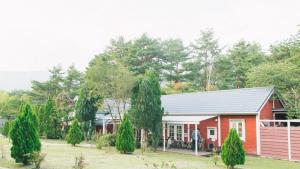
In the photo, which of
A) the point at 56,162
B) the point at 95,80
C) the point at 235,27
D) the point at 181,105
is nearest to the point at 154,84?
the point at 181,105

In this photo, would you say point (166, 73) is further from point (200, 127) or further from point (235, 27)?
point (200, 127)

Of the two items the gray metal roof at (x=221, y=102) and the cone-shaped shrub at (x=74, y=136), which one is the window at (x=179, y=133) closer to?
the gray metal roof at (x=221, y=102)

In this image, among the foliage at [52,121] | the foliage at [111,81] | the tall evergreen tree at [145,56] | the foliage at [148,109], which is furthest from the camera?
the tall evergreen tree at [145,56]

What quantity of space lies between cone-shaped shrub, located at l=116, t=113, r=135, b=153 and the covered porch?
2941mm

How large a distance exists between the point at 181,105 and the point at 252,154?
294 inches

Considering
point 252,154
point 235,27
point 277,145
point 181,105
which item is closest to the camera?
point 277,145

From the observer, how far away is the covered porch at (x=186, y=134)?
22.8 metres

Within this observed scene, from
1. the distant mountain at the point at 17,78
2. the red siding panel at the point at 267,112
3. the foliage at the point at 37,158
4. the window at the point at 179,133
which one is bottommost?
the foliage at the point at 37,158

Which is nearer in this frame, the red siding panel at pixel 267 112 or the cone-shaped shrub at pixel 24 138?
the cone-shaped shrub at pixel 24 138

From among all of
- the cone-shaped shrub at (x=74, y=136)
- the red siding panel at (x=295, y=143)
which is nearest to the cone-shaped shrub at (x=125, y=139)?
the cone-shaped shrub at (x=74, y=136)

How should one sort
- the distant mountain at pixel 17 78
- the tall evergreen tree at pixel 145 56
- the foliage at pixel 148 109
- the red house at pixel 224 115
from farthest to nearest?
the distant mountain at pixel 17 78 < the tall evergreen tree at pixel 145 56 < the foliage at pixel 148 109 < the red house at pixel 224 115

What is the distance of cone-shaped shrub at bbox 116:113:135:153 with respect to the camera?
21359mm

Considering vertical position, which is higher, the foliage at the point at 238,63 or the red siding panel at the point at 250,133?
the foliage at the point at 238,63

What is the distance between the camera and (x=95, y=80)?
2738 centimetres
